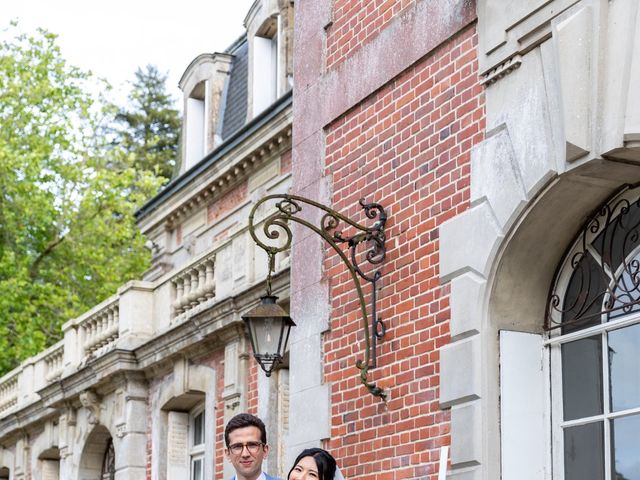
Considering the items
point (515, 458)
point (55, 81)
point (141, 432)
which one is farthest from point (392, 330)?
point (55, 81)

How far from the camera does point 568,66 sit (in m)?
7.43

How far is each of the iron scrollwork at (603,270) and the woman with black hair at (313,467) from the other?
1.84 meters

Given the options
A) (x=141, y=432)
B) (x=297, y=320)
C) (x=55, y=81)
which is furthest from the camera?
(x=55, y=81)

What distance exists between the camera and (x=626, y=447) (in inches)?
289

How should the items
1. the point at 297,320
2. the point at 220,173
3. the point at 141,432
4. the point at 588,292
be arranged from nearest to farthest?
1. the point at 588,292
2. the point at 297,320
3. the point at 141,432
4. the point at 220,173

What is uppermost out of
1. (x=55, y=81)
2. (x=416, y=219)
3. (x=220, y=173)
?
(x=55, y=81)

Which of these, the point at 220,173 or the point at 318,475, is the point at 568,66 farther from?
the point at 220,173

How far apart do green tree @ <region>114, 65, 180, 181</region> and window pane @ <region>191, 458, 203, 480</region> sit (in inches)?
1213

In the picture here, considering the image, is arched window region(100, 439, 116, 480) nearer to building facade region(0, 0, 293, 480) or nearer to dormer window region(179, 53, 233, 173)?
building facade region(0, 0, 293, 480)

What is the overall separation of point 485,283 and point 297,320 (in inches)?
97.4

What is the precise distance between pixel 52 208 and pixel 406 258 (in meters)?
20.8

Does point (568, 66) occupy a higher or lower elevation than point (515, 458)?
Result: higher

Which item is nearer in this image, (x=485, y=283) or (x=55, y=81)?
(x=485, y=283)

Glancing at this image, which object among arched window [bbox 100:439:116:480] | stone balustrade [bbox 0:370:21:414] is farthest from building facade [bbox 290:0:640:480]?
stone balustrade [bbox 0:370:21:414]
